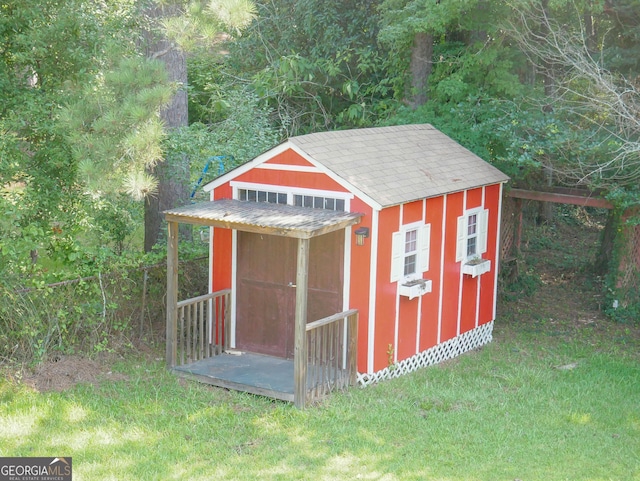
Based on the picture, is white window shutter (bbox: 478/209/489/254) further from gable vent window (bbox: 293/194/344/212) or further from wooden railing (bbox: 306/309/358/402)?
wooden railing (bbox: 306/309/358/402)

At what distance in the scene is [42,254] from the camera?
13141 millimetres

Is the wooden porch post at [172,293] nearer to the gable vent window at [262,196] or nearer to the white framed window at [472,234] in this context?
the gable vent window at [262,196]

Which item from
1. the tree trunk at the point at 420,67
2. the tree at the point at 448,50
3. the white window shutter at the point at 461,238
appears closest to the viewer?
the white window shutter at the point at 461,238

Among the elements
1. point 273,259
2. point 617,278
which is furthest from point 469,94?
point 273,259

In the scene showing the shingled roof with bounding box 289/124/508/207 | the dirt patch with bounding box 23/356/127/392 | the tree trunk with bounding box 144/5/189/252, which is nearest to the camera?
the dirt patch with bounding box 23/356/127/392

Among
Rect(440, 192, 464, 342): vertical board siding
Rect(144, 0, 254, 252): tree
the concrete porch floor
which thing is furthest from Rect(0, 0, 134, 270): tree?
Rect(440, 192, 464, 342): vertical board siding

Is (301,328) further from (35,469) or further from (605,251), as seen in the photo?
(605,251)

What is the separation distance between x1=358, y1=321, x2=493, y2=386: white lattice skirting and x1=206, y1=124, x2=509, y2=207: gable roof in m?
2.22

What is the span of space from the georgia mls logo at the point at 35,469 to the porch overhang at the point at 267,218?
3.22m

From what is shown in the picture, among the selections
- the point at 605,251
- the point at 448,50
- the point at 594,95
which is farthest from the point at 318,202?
the point at 605,251

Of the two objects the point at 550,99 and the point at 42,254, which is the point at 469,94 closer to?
the point at 550,99

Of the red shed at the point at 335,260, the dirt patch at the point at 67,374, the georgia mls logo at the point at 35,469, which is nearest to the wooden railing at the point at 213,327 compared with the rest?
the red shed at the point at 335,260

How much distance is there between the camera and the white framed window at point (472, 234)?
11.8 metres

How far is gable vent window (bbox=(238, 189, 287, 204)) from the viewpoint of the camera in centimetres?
1056
